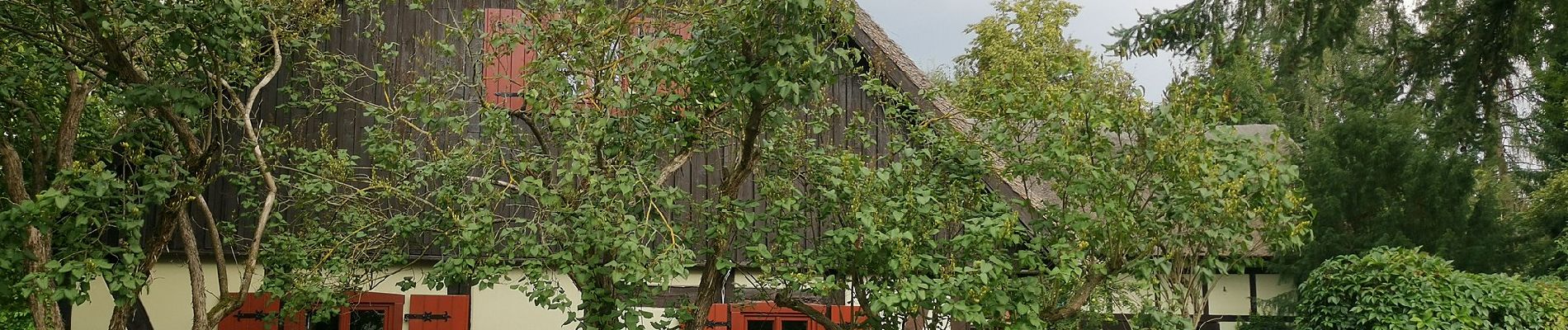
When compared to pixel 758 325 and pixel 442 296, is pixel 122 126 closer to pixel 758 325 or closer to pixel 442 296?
pixel 442 296

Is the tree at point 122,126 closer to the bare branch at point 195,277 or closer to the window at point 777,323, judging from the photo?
the bare branch at point 195,277

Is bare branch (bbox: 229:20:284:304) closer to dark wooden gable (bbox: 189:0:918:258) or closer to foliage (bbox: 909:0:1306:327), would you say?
dark wooden gable (bbox: 189:0:918:258)

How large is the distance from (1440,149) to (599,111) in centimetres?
719

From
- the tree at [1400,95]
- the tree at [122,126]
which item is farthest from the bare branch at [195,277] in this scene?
the tree at [1400,95]

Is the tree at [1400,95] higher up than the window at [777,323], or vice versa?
the tree at [1400,95]

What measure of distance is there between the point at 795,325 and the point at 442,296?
2263mm

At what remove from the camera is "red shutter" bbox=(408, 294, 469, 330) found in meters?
7.96

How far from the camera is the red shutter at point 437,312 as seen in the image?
26.1 ft

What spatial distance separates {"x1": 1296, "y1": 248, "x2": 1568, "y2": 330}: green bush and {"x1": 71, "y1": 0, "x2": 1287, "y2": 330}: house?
2.03m

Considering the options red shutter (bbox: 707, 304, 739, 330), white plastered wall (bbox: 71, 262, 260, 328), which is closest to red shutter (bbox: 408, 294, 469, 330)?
white plastered wall (bbox: 71, 262, 260, 328)

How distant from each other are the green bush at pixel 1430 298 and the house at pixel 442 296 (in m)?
2.03

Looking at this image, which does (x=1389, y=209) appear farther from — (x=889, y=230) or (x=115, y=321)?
(x=115, y=321)

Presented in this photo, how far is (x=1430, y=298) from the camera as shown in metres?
7.28

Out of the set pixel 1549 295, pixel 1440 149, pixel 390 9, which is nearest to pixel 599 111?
pixel 390 9
